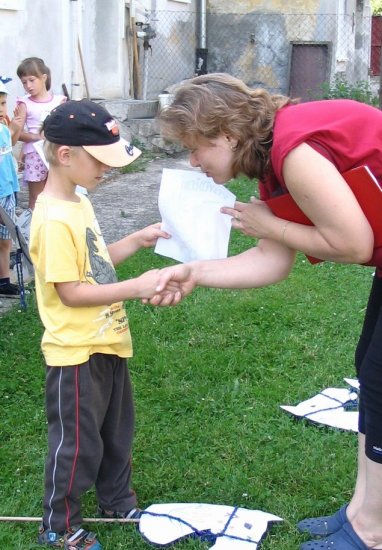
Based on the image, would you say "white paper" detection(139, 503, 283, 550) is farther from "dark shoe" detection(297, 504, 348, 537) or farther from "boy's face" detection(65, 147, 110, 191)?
"boy's face" detection(65, 147, 110, 191)

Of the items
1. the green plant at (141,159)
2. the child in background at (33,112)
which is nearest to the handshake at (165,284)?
the child in background at (33,112)

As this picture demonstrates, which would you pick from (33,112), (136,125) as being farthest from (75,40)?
(33,112)

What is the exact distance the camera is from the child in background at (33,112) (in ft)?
22.4

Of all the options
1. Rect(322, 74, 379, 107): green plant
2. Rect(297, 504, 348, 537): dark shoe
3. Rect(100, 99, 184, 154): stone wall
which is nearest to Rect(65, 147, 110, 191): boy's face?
Rect(297, 504, 348, 537): dark shoe

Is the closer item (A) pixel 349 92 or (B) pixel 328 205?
(B) pixel 328 205

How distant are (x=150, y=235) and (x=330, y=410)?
147 cm

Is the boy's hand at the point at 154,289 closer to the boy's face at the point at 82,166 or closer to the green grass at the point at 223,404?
the boy's face at the point at 82,166

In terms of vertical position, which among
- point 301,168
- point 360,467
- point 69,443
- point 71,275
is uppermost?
point 301,168

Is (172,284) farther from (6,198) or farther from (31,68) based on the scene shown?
(31,68)

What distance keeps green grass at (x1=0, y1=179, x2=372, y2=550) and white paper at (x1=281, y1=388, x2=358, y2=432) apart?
5cm

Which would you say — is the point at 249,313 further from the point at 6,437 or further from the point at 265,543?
the point at 265,543

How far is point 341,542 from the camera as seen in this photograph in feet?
9.36

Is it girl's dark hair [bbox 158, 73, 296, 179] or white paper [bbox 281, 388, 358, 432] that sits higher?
girl's dark hair [bbox 158, 73, 296, 179]

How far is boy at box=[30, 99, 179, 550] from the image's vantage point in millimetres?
2619
